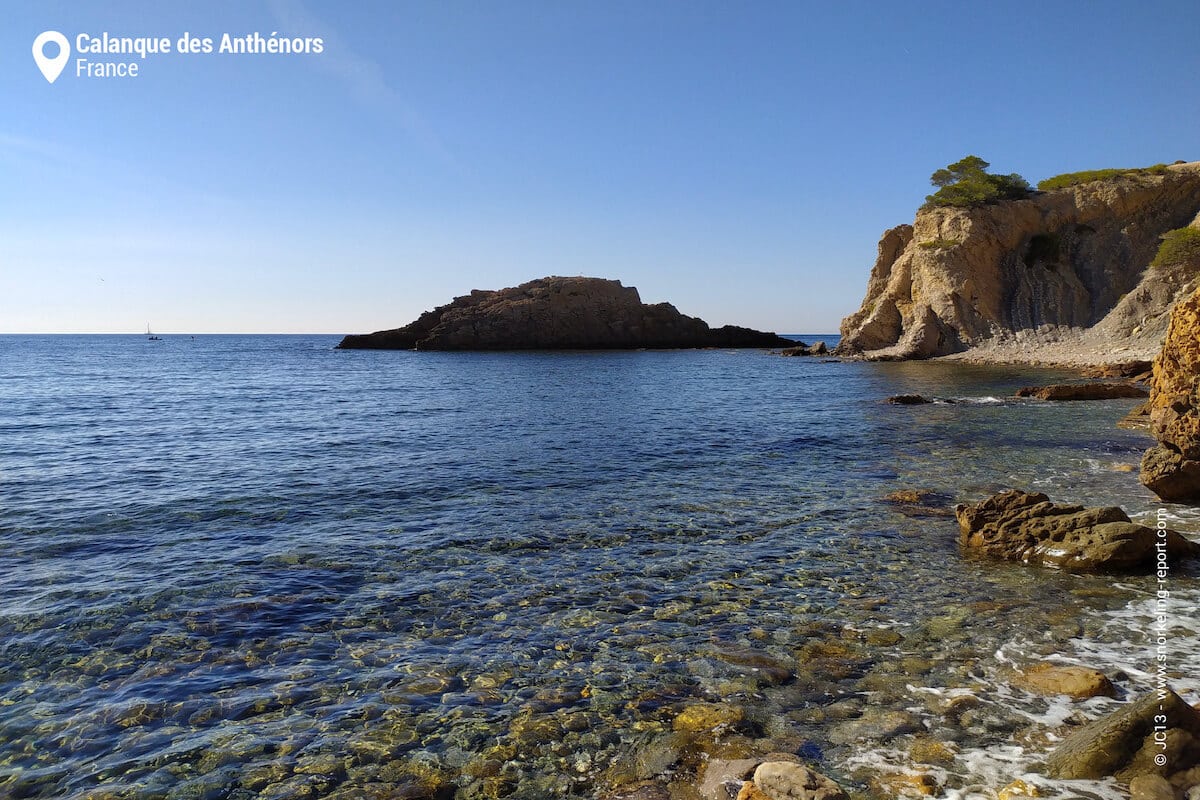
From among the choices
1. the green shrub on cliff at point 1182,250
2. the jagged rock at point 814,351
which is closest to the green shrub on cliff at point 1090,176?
the green shrub on cliff at point 1182,250

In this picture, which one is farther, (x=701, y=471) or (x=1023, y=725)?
A: (x=701, y=471)

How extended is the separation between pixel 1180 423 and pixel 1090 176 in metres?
64.1

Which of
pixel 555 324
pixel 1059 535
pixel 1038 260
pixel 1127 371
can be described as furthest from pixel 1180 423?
pixel 555 324

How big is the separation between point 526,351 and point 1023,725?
9881 centimetres

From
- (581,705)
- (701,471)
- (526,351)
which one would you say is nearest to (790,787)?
(581,705)

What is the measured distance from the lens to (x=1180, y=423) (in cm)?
1278

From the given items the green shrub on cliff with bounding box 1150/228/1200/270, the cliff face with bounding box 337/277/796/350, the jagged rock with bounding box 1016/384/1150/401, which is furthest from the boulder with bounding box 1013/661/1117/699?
the cliff face with bounding box 337/277/796/350

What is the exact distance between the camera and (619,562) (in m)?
10.5

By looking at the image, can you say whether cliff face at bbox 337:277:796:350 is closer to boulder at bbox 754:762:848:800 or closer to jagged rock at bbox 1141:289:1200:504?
jagged rock at bbox 1141:289:1200:504

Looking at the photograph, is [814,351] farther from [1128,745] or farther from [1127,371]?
[1128,745]

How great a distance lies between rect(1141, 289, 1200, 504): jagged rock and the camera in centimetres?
1271

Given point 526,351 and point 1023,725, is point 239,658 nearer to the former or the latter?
point 1023,725

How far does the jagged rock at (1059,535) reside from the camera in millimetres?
9578

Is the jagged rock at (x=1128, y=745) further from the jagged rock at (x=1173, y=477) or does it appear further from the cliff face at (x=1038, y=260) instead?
the cliff face at (x=1038, y=260)
